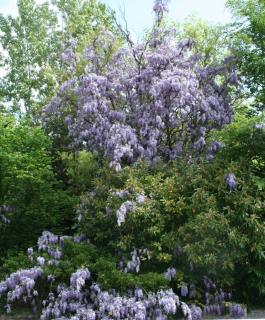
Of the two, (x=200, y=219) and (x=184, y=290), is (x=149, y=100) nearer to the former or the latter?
(x=200, y=219)

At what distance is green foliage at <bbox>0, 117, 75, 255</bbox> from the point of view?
13.6m

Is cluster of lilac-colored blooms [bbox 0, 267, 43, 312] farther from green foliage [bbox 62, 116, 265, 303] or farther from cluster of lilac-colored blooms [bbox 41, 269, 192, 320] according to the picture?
green foliage [bbox 62, 116, 265, 303]

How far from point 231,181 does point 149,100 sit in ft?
16.0

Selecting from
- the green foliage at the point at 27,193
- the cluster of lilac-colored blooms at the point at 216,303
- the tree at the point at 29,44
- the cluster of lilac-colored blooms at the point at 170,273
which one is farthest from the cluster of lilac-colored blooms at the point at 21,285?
the tree at the point at 29,44

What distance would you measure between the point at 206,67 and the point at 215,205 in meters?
6.45

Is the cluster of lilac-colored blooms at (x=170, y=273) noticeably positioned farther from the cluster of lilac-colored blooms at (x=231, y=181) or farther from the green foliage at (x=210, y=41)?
the green foliage at (x=210, y=41)

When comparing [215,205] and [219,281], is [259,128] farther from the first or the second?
[219,281]

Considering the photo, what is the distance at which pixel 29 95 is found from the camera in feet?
88.7

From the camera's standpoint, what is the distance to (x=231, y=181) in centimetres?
1000

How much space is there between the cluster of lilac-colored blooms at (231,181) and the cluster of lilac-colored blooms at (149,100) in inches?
128

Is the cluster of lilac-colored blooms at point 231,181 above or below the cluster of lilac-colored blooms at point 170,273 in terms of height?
above

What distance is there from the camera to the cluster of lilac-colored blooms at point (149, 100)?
13.4m

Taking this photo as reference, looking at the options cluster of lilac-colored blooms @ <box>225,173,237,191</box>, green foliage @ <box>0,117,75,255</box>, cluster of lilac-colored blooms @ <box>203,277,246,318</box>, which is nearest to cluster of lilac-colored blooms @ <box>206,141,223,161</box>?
cluster of lilac-colored blooms @ <box>225,173,237,191</box>

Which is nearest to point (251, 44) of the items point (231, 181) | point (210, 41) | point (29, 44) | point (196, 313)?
point (210, 41)
